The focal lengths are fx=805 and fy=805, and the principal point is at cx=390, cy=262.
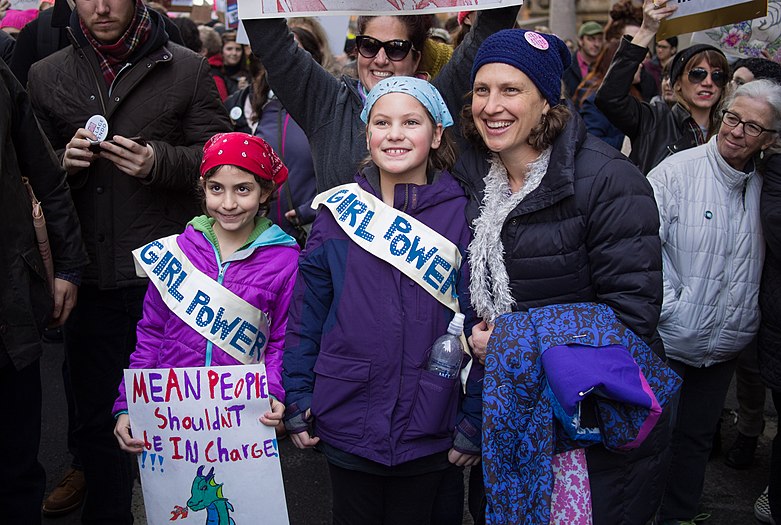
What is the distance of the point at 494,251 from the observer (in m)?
2.34

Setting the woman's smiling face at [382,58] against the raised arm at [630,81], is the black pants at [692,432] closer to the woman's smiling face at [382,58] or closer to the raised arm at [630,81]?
the raised arm at [630,81]

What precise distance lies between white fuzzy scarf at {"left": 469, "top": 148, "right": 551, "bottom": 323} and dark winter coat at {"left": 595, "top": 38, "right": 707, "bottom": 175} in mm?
1638

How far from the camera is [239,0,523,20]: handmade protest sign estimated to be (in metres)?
2.71

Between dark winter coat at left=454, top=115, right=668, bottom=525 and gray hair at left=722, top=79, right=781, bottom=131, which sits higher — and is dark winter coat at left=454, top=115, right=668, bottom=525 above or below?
below

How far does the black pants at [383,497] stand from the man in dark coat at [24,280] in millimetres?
1086

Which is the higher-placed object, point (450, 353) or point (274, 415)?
point (450, 353)

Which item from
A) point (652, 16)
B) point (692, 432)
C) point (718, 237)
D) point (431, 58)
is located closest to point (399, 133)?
point (431, 58)

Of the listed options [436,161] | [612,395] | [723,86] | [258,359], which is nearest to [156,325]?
[258,359]

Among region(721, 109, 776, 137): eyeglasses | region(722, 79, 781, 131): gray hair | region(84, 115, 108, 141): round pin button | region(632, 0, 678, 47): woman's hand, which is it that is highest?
region(632, 0, 678, 47): woman's hand

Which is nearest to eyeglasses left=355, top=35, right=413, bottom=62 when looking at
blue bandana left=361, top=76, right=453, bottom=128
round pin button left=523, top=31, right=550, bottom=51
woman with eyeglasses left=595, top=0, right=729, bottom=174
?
blue bandana left=361, top=76, right=453, bottom=128

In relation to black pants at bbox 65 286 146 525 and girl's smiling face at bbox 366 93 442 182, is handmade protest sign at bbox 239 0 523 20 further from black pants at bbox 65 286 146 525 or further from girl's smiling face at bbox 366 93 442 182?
black pants at bbox 65 286 146 525

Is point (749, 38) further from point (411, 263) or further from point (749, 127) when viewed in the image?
point (411, 263)

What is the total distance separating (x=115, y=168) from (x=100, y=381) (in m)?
0.87

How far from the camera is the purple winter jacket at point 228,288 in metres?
2.72
